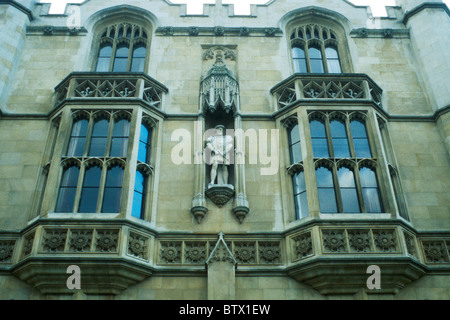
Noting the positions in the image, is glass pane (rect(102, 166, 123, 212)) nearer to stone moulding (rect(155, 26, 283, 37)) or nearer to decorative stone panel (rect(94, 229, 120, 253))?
decorative stone panel (rect(94, 229, 120, 253))

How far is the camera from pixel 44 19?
13.9 m

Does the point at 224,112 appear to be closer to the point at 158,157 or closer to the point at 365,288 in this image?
the point at 158,157

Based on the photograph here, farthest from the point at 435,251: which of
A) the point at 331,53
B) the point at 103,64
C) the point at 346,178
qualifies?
the point at 103,64

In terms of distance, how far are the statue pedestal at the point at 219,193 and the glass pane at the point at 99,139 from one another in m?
2.72

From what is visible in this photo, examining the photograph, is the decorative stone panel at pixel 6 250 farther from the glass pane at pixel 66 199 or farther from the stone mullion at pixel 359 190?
the stone mullion at pixel 359 190

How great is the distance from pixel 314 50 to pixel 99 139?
23.9 feet

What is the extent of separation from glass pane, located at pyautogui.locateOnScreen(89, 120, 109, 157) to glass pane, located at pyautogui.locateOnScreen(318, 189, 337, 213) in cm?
518

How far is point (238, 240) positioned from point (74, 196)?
3760 mm

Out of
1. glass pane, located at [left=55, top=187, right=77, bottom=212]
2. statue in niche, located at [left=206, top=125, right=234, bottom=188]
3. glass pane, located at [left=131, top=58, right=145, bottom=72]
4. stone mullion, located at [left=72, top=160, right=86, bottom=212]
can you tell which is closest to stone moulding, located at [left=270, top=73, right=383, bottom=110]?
statue in niche, located at [left=206, top=125, right=234, bottom=188]

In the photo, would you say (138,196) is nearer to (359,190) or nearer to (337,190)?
(337,190)

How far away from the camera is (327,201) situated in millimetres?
9648

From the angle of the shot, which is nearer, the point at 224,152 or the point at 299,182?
the point at 299,182

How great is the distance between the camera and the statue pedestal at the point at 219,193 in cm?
986

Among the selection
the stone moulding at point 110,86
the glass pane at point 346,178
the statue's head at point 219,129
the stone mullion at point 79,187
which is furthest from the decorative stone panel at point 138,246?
the glass pane at point 346,178
